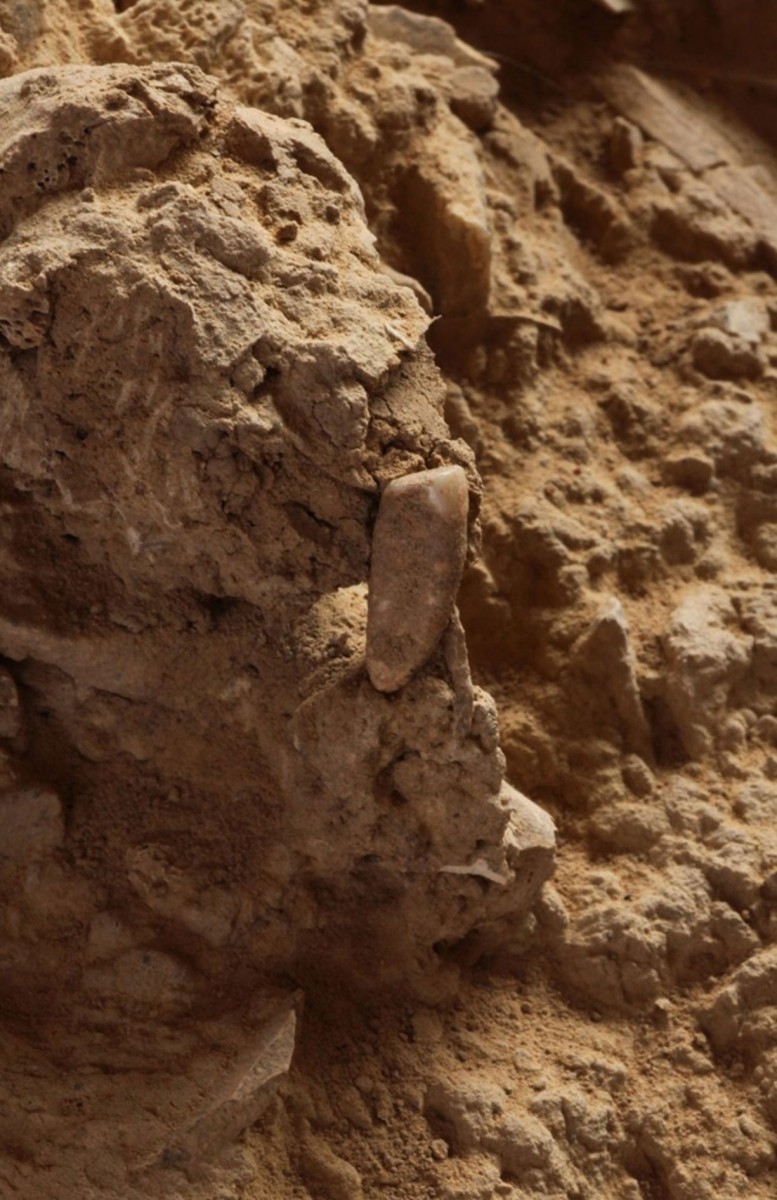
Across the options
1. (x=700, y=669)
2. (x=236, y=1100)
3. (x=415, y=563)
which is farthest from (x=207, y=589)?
(x=700, y=669)

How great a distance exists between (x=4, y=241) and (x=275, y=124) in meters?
0.35

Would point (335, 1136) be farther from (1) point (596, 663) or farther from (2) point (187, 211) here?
(2) point (187, 211)

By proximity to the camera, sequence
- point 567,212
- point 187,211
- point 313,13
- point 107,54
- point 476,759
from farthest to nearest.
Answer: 1. point 567,212
2. point 313,13
3. point 107,54
4. point 476,759
5. point 187,211

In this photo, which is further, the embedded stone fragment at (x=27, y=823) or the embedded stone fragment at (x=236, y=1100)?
the embedded stone fragment at (x=27, y=823)

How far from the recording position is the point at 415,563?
157 centimetres

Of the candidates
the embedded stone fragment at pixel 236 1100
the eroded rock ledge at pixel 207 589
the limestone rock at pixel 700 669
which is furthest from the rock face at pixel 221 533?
Result: the limestone rock at pixel 700 669

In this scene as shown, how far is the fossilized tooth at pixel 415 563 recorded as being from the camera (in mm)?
1558

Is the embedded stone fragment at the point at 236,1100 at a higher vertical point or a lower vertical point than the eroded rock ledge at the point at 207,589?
lower

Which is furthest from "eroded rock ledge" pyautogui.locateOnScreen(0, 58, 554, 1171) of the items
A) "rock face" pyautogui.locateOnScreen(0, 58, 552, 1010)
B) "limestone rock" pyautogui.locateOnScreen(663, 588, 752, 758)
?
"limestone rock" pyautogui.locateOnScreen(663, 588, 752, 758)

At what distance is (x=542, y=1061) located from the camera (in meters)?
1.85

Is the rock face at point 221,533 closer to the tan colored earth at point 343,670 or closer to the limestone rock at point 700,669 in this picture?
the tan colored earth at point 343,670

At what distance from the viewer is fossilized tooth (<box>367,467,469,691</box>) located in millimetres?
1558

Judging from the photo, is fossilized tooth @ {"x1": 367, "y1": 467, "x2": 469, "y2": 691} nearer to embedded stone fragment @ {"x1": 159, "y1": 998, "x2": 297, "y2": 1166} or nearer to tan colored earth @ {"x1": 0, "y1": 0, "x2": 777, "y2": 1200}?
tan colored earth @ {"x1": 0, "y1": 0, "x2": 777, "y2": 1200}

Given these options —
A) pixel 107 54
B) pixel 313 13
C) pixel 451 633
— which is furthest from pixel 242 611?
pixel 313 13
